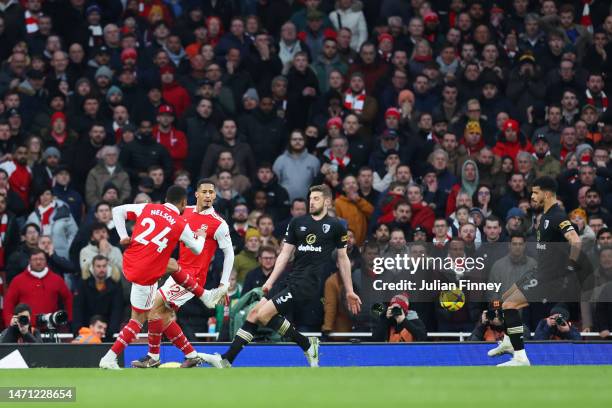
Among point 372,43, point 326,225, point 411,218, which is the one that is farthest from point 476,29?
point 326,225

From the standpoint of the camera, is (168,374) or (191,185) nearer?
(168,374)

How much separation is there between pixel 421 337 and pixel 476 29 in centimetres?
855

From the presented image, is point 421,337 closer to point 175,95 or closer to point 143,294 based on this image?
point 143,294

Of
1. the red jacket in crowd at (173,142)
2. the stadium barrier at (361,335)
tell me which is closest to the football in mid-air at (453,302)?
the stadium barrier at (361,335)

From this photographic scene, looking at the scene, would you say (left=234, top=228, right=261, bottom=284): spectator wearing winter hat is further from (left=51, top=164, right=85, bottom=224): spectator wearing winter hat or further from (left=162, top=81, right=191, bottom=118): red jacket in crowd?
(left=162, top=81, right=191, bottom=118): red jacket in crowd

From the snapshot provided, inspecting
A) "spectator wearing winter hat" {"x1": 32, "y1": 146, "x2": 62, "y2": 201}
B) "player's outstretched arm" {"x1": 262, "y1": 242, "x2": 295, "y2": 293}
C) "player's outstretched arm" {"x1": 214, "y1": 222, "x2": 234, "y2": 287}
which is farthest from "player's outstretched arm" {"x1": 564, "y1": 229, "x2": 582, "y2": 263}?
"spectator wearing winter hat" {"x1": 32, "y1": 146, "x2": 62, "y2": 201}

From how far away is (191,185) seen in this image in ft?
74.2

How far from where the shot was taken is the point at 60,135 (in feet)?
75.0

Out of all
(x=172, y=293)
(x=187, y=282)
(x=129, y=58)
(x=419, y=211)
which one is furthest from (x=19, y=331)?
(x=129, y=58)

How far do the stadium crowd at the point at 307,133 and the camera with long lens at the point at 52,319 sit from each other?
1.01 ft

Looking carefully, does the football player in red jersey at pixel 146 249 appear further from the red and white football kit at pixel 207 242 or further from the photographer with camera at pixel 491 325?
the photographer with camera at pixel 491 325

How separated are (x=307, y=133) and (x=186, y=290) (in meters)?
7.51

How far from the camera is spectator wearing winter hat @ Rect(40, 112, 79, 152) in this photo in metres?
22.8

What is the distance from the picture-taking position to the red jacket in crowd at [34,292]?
19562mm
